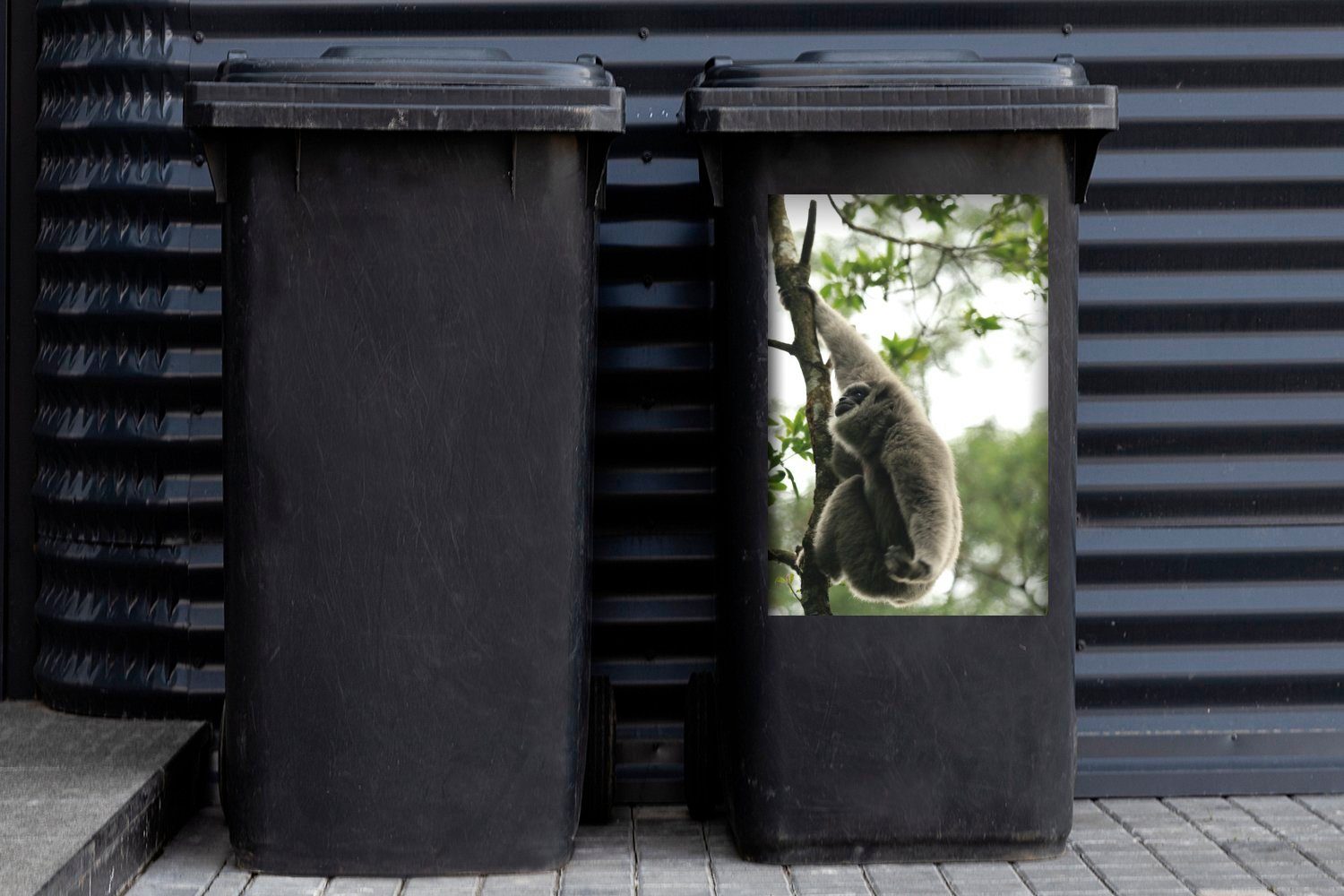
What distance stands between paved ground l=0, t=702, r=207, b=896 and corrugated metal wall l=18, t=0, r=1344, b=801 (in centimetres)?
32

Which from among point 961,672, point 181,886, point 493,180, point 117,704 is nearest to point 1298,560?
point 961,672

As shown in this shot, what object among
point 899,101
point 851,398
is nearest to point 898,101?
point 899,101

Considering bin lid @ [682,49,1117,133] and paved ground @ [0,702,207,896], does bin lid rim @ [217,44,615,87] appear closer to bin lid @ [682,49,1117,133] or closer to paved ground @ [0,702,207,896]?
bin lid @ [682,49,1117,133]

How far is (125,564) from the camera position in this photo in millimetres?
4379

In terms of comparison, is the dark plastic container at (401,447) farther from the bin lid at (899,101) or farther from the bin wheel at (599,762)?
the bin wheel at (599,762)

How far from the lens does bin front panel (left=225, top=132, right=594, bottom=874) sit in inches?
135

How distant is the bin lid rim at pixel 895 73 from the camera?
352 cm

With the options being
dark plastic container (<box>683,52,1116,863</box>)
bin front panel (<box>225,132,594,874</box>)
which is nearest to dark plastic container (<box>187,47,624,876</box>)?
bin front panel (<box>225,132,594,874</box>)

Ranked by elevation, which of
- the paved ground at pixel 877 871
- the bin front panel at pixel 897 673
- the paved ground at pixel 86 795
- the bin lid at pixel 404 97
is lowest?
the paved ground at pixel 877 871

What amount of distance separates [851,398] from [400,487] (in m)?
1.07

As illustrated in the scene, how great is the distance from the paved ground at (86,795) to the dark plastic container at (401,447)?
1.02ft

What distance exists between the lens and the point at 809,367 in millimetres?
3572

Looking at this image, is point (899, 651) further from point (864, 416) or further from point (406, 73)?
point (406, 73)

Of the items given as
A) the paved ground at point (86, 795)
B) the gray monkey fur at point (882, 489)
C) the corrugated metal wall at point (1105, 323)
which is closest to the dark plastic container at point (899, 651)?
the gray monkey fur at point (882, 489)
